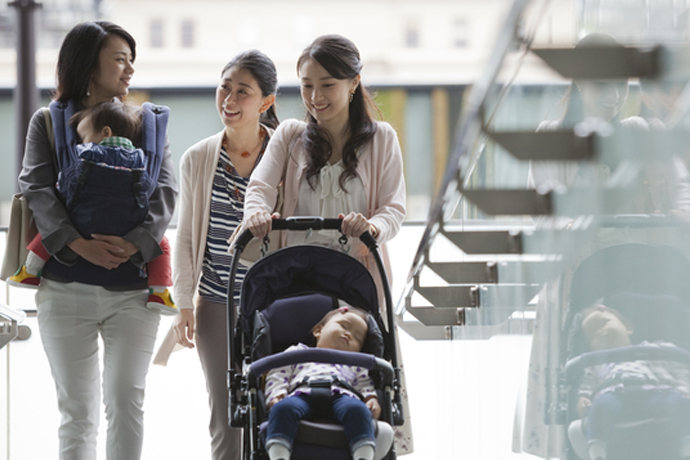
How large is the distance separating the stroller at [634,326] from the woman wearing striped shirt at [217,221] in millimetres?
1375

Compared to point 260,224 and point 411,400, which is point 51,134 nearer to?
point 260,224

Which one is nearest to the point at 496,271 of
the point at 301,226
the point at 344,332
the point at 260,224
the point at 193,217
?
the point at 344,332

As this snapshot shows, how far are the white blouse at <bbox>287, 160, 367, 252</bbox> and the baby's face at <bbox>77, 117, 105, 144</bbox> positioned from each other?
0.67 m

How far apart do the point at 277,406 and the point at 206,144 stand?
112 cm

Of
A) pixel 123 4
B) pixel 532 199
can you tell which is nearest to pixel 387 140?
pixel 532 199

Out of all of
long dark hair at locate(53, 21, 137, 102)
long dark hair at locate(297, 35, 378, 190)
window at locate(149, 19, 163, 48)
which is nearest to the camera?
long dark hair at locate(297, 35, 378, 190)

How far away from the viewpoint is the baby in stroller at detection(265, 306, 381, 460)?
5.24 feet

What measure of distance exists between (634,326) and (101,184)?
170 centimetres

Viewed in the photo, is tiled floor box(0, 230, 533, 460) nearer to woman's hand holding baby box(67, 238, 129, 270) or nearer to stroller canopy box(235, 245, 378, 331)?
stroller canopy box(235, 245, 378, 331)

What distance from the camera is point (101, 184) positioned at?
2.18 meters

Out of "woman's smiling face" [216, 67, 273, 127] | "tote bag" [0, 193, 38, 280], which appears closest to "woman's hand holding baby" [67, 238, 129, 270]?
"tote bag" [0, 193, 38, 280]

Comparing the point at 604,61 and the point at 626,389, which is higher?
the point at 604,61

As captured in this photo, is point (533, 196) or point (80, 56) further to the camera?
point (80, 56)

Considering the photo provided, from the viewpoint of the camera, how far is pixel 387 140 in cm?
219
